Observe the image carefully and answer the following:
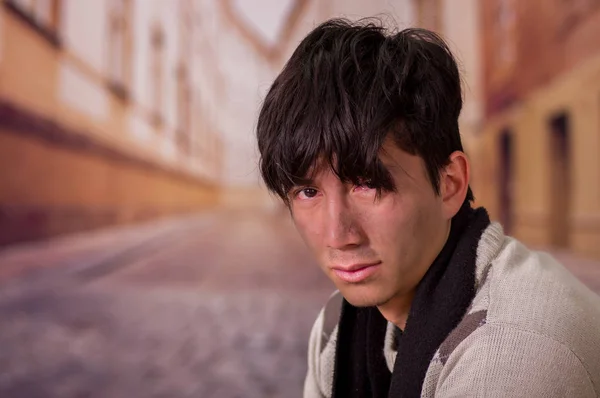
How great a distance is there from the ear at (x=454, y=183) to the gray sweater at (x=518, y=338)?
0.08m

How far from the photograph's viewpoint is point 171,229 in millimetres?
8117

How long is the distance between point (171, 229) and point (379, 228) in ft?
24.7

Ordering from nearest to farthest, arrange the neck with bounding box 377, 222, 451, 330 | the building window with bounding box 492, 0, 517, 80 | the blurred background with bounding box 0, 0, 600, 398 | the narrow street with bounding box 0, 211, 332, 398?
the neck with bounding box 377, 222, 451, 330 → the narrow street with bounding box 0, 211, 332, 398 → the blurred background with bounding box 0, 0, 600, 398 → the building window with bounding box 492, 0, 517, 80

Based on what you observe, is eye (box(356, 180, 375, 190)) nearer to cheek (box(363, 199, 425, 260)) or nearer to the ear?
cheek (box(363, 199, 425, 260))

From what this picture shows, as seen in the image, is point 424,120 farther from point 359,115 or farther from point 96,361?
point 96,361

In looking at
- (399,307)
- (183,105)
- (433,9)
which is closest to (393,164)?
(399,307)

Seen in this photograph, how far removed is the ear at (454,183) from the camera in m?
0.92

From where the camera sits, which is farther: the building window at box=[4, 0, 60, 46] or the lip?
the building window at box=[4, 0, 60, 46]

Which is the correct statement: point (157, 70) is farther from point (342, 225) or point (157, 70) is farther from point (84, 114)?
point (342, 225)

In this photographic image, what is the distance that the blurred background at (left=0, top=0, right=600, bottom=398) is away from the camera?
8.58ft

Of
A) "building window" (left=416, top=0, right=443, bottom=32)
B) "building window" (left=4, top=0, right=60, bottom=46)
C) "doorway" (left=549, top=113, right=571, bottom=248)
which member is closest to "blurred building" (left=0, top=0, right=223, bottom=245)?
"building window" (left=4, top=0, right=60, bottom=46)

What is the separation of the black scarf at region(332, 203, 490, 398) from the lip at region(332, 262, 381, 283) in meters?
0.08

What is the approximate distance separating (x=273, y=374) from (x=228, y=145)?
10.5m

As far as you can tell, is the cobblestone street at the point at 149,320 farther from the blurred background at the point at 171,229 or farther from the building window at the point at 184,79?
the building window at the point at 184,79
